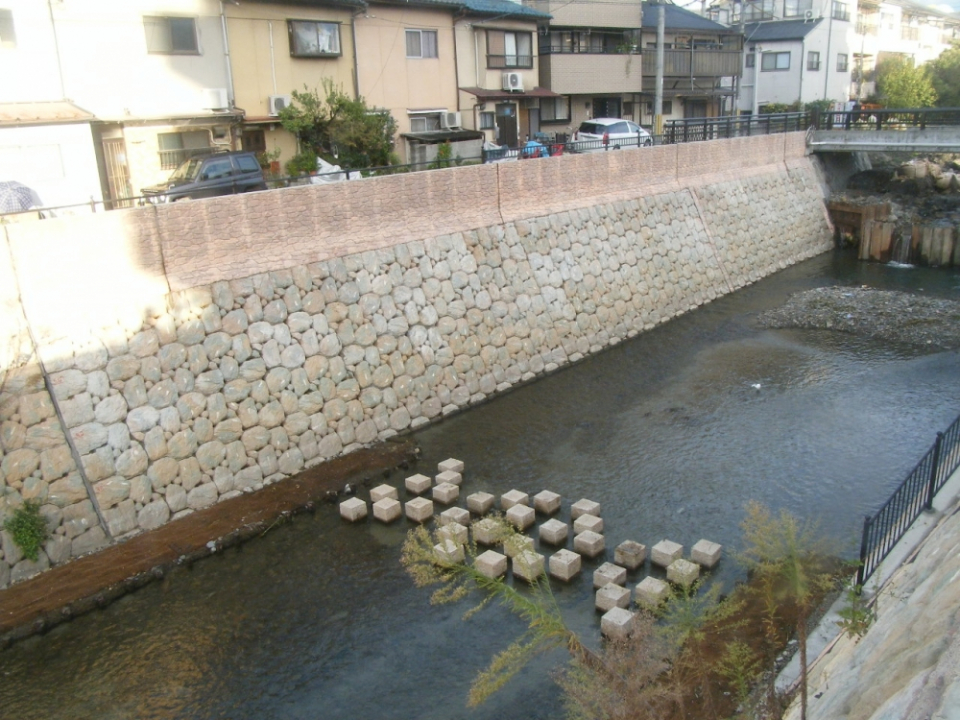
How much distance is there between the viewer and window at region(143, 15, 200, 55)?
21188mm

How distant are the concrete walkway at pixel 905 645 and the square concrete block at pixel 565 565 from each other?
10.4 feet

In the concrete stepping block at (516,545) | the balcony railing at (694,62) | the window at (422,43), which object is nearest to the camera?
the concrete stepping block at (516,545)

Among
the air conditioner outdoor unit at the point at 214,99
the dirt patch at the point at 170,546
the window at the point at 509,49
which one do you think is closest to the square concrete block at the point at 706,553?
the dirt patch at the point at 170,546

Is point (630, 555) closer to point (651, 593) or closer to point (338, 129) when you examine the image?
point (651, 593)

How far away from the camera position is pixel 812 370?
18.6m

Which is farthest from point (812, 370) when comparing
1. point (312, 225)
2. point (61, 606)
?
point (61, 606)

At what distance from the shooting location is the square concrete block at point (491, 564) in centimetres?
1086

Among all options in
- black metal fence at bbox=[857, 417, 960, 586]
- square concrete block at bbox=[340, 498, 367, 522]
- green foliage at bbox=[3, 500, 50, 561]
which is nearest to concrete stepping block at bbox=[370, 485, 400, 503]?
square concrete block at bbox=[340, 498, 367, 522]

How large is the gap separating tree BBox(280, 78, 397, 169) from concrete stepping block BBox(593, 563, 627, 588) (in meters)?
15.5

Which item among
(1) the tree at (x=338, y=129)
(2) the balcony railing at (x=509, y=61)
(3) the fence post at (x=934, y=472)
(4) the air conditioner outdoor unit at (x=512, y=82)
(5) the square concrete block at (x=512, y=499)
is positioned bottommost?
(5) the square concrete block at (x=512, y=499)

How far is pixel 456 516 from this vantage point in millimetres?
12281

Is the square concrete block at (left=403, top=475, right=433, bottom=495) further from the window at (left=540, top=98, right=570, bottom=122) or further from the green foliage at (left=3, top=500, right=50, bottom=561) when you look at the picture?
the window at (left=540, top=98, right=570, bottom=122)

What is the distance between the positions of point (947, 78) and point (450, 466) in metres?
47.9

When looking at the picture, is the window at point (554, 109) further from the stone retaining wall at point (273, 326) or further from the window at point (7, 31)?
the window at point (7, 31)
